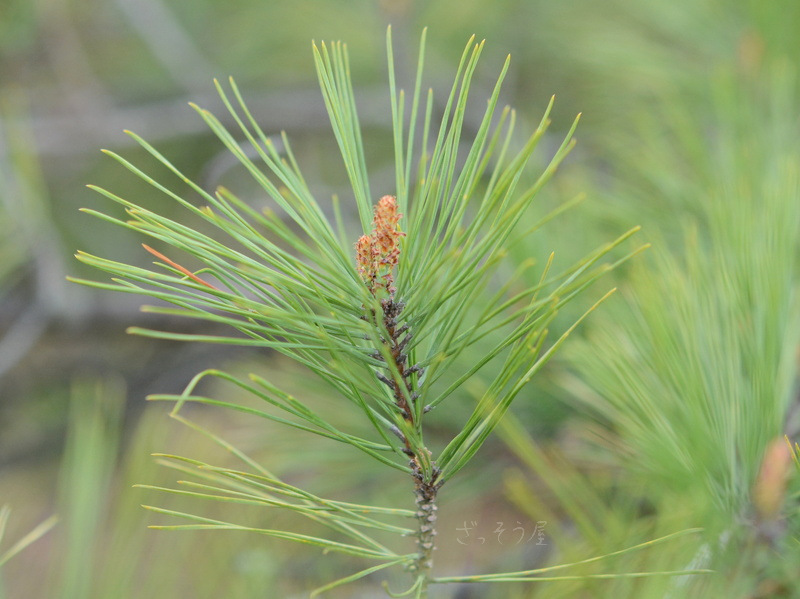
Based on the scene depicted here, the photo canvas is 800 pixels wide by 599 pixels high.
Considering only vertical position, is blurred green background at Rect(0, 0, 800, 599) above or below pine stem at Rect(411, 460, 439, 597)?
above

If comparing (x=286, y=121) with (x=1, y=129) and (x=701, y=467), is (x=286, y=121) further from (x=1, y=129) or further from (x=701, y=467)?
(x=701, y=467)

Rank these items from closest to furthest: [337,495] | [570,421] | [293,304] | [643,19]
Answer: [293,304] < [570,421] < [337,495] < [643,19]

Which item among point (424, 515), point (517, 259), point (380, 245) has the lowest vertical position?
point (424, 515)

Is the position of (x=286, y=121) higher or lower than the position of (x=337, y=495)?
higher

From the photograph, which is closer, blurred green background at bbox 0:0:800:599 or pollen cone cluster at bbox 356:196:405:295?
pollen cone cluster at bbox 356:196:405:295

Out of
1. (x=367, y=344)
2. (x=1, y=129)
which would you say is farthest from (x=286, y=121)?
(x=367, y=344)

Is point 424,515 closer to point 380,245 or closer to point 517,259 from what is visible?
point 380,245

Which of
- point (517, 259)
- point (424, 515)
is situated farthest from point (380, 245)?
point (517, 259)

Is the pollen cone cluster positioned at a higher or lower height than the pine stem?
higher
